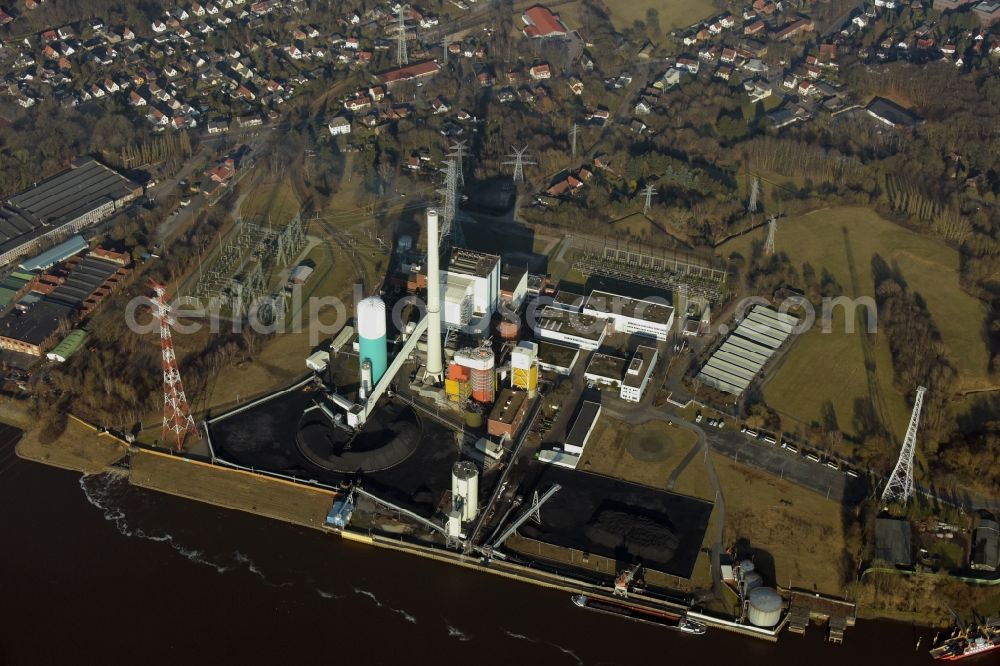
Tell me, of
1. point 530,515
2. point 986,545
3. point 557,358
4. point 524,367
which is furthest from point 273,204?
point 986,545

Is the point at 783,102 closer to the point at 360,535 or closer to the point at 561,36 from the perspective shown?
the point at 561,36

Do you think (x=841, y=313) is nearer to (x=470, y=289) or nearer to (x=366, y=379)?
(x=470, y=289)

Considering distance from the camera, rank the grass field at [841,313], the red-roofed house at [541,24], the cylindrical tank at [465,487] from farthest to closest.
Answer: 1. the red-roofed house at [541,24]
2. the grass field at [841,313]
3. the cylindrical tank at [465,487]

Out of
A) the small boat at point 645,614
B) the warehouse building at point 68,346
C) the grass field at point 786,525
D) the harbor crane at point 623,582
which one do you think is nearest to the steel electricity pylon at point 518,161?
the grass field at point 786,525

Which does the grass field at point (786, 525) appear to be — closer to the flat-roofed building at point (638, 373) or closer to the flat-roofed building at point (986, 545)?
the flat-roofed building at point (986, 545)

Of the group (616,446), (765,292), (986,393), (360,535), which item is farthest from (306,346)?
(986,393)

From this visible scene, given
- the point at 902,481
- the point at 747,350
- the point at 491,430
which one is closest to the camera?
the point at 902,481
